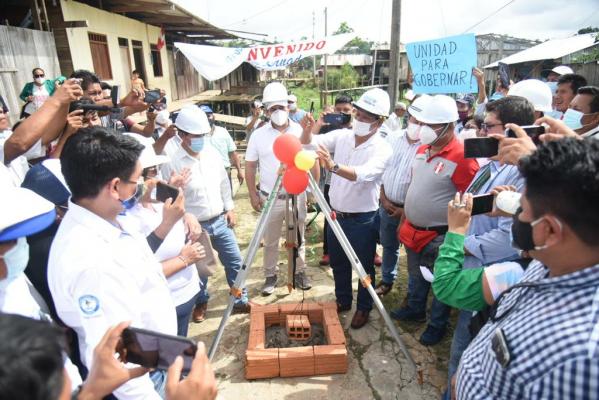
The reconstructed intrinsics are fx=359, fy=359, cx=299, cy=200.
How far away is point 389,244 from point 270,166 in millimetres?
1612

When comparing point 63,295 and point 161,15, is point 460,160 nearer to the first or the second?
point 63,295

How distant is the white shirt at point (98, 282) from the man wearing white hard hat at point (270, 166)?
2.45 m

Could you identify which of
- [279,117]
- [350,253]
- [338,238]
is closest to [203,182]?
[279,117]

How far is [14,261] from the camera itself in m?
1.29

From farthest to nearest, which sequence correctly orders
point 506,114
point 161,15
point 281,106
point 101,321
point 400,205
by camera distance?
point 161,15 < point 281,106 < point 400,205 < point 506,114 < point 101,321

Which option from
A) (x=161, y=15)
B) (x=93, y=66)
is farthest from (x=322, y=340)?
(x=161, y=15)

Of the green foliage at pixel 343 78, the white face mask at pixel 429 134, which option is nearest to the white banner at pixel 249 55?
the white face mask at pixel 429 134

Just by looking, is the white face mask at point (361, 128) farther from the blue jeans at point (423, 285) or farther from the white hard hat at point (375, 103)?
the blue jeans at point (423, 285)

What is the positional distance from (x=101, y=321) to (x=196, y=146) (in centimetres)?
219

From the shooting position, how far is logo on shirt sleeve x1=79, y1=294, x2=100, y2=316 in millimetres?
1440

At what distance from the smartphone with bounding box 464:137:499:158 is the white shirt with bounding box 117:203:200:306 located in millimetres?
1928

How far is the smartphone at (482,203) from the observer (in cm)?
189

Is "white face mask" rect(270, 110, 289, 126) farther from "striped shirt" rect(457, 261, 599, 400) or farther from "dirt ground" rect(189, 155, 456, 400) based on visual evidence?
"striped shirt" rect(457, 261, 599, 400)

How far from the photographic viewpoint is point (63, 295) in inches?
59.1
